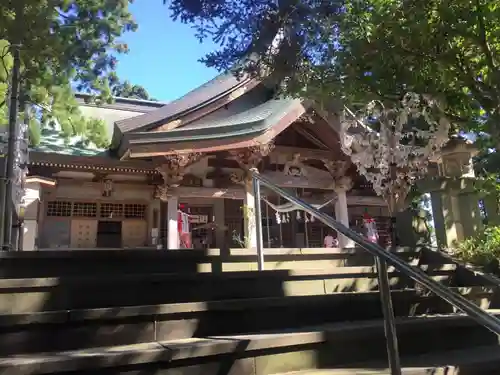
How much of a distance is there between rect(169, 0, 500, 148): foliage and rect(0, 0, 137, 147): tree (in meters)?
4.11

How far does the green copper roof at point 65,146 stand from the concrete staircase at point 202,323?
6166 mm

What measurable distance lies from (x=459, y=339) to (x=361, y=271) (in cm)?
106

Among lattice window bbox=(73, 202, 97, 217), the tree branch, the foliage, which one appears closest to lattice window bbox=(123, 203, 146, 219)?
lattice window bbox=(73, 202, 97, 217)

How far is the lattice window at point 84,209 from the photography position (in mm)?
10178

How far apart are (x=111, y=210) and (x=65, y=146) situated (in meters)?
2.01

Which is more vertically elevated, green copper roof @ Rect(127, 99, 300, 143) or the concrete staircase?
green copper roof @ Rect(127, 99, 300, 143)

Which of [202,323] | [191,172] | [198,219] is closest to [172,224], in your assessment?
[191,172]

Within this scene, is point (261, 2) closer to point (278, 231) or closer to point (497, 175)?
point (497, 175)

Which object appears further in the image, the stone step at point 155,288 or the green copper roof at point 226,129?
the green copper roof at point 226,129

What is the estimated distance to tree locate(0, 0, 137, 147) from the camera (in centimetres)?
716

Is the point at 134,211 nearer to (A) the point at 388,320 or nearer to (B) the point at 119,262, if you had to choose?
(B) the point at 119,262

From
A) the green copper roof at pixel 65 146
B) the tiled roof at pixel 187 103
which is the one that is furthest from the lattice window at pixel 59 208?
the tiled roof at pixel 187 103

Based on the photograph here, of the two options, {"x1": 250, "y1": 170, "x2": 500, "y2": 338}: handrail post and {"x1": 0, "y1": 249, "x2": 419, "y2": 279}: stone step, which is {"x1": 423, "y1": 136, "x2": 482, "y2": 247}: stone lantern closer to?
{"x1": 0, "y1": 249, "x2": 419, "y2": 279}: stone step

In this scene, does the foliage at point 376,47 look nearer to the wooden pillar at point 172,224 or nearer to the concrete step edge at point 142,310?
the concrete step edge at point 142,310
